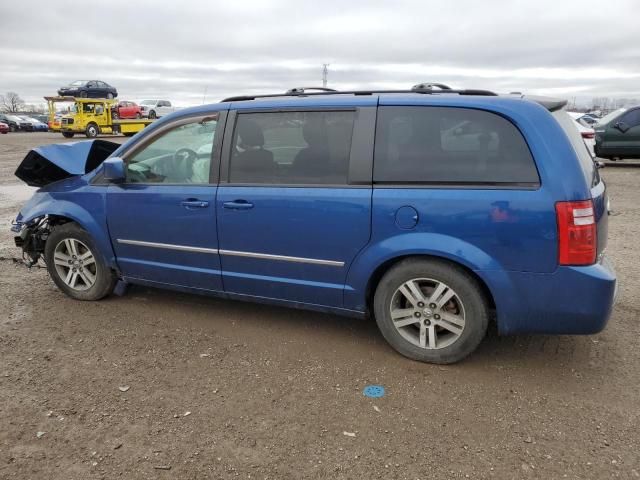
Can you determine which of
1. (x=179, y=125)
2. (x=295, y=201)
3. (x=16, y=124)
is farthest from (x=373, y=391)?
(x=16, y=124)

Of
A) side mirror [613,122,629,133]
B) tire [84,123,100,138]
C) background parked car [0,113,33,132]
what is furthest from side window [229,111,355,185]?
background parked car [0,113,33,132]

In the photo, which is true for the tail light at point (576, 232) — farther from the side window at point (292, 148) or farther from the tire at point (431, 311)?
the side window at point (292, 148)

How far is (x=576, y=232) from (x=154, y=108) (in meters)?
36.2

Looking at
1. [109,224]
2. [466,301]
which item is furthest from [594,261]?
[109,224]

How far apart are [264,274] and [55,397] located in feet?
4.98

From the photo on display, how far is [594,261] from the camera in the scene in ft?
9.64

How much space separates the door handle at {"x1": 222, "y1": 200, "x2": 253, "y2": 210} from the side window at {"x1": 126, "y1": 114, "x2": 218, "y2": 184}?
338 mm

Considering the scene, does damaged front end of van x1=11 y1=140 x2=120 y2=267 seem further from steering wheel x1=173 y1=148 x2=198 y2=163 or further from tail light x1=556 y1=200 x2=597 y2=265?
tail light x1=556 y1=200 x2=597 y2=265

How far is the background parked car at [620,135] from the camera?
527 inches

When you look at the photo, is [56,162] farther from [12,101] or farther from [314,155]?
[12,101]

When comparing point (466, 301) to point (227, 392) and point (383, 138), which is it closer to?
point (383, 138)

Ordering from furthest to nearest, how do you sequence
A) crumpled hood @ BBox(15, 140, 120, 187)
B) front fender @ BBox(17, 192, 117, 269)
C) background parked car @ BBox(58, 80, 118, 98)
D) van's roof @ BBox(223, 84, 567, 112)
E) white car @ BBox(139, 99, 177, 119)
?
white car @ BBox(139, 99, 177, 119) → background parked car @ BBox(58, 80, 118, 98) → crumpled hood @ BBox(15, 140, 120, 187) → front fender @ BBox(17, 192, 117, 269) → van's roof @ BBox(223, 84, 567, 112)

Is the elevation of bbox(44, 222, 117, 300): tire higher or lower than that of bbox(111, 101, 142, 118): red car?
lower

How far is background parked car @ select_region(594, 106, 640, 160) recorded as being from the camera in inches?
527
